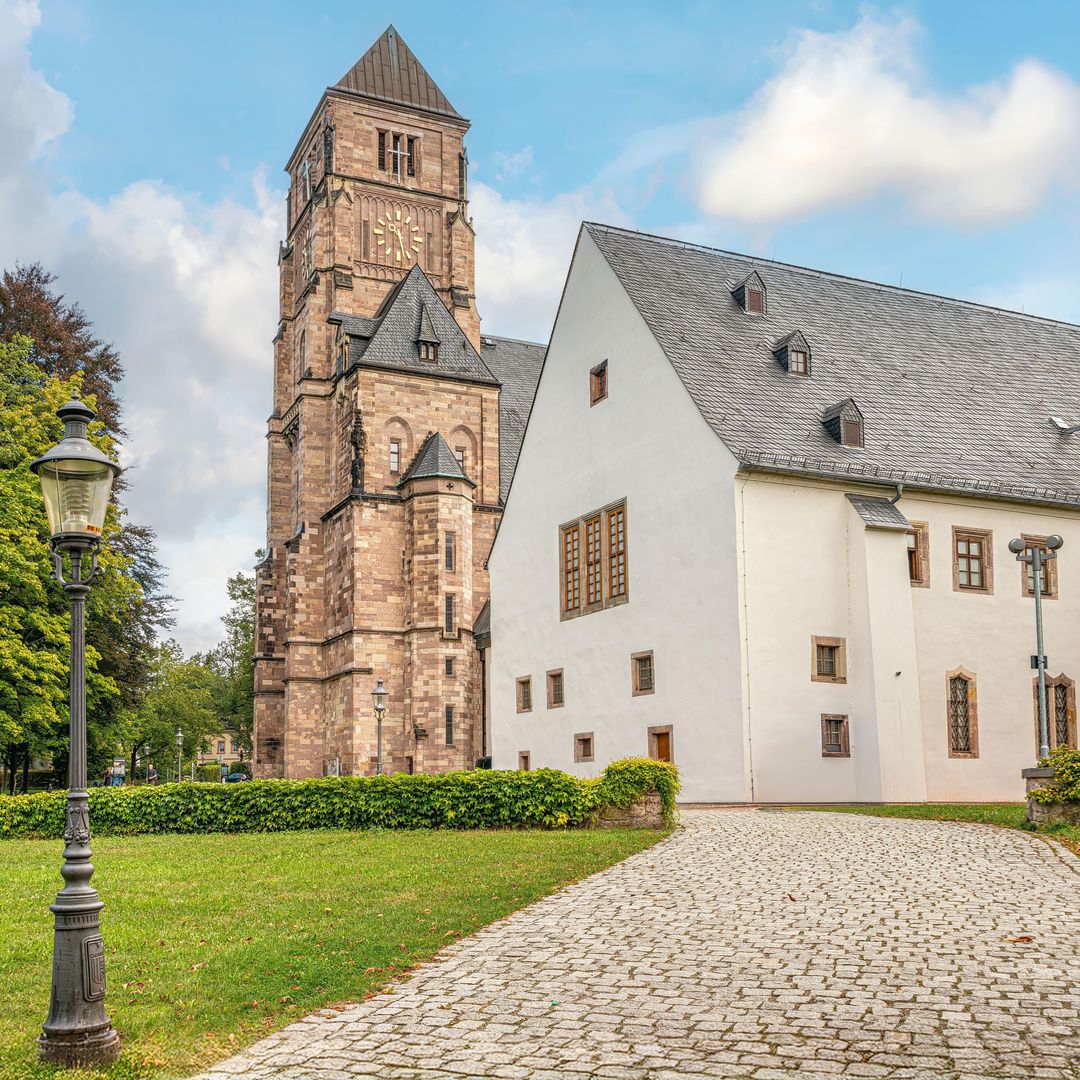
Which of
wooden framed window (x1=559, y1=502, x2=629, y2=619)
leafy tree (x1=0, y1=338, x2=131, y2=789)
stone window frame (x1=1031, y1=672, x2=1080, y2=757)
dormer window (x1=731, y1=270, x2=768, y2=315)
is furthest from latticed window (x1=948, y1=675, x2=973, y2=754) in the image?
leafy tree (x1=0, y1=338, x2=131, y2=789)

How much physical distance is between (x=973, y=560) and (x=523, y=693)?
1298cm

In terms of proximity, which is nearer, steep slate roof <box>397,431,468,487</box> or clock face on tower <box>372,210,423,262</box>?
steep slate roof <box>397,431,468,487</box>

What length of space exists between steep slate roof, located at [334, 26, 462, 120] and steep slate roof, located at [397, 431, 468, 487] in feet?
75.1

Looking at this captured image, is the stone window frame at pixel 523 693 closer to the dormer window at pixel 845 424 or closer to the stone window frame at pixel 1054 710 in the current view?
the dormer window at pixel 845 424

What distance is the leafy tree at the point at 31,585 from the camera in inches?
1325

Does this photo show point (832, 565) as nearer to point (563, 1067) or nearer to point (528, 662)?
point (528, 662)

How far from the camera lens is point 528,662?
A: 36438mm

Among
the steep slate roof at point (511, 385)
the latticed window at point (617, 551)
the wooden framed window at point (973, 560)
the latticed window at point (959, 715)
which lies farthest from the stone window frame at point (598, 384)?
the steep slate roof at point (511, 385)

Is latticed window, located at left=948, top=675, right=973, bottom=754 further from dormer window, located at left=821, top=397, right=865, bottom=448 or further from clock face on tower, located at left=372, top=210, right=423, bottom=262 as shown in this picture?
clock face on tower, located at left=372, top=210, right=423, bottom=262

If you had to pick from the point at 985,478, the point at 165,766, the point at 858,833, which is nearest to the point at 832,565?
the point at 985,478

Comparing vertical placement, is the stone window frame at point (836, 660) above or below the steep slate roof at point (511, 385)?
below

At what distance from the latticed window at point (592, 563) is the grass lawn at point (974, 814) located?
29.6ft

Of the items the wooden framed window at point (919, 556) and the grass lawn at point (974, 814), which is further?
the wooden framed window at point (919, 556)

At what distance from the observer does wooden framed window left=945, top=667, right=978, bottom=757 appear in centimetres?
2969
